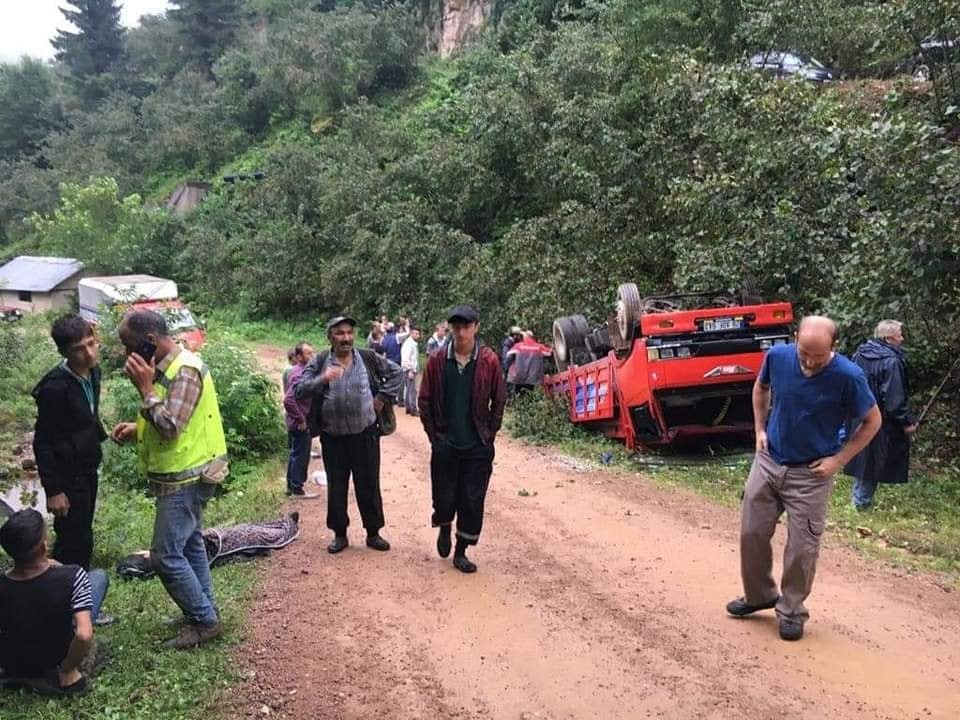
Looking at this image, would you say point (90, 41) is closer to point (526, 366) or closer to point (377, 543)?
point (526, 366)

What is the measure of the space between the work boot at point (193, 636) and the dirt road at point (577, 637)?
20cm

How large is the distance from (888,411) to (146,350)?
5.84m

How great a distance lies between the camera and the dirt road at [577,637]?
12.3 feet

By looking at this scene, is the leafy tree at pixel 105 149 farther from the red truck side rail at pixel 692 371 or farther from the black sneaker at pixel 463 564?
the black sneaker at pixel 463 564

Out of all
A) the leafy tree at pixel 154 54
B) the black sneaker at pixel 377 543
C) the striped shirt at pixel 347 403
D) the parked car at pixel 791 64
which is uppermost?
the leafy tree at pixel 154 54

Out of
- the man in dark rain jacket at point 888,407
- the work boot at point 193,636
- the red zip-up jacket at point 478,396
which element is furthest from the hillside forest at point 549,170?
the work boot at point 193,636

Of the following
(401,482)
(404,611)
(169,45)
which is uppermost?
(169,45)

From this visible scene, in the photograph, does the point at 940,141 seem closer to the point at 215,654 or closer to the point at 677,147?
the point at 677,147

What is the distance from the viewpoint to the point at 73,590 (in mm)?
3699

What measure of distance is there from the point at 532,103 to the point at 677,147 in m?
7.57

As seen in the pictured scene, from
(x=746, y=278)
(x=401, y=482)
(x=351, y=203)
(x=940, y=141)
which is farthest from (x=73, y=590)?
(x=351, y=203)

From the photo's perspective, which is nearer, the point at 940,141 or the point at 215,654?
the point at 215,654

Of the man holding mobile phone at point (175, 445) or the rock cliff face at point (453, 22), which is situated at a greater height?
the rock cliff face at point (453, 22)

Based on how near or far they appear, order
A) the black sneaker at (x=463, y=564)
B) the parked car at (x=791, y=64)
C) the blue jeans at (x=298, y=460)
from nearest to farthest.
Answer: the black sneaker at (x=463, y=564), the blue jeans at (x=298, y=460), the parked car at (x=791, y=64)
